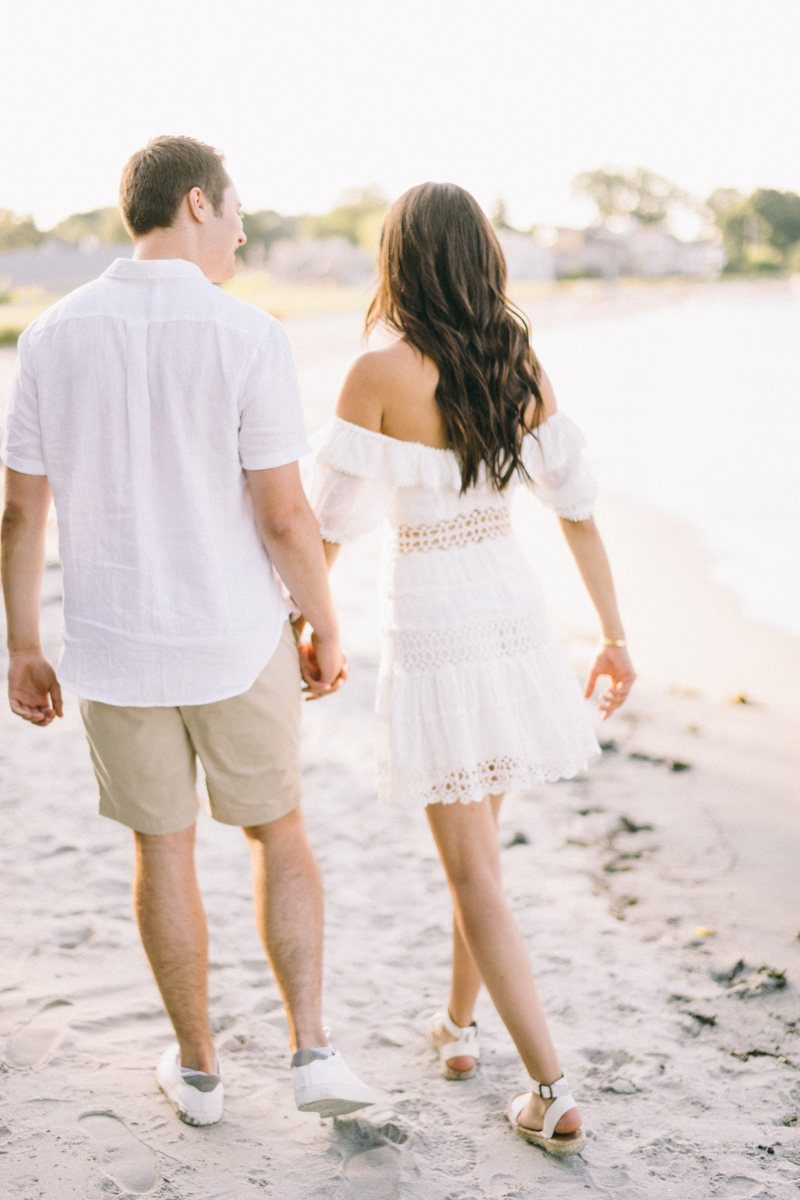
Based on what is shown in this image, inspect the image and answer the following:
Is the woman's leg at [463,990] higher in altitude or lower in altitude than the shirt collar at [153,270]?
lower

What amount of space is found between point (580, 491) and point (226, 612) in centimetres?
79

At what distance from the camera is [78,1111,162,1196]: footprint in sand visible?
175 cm

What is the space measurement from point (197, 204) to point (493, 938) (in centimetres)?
147

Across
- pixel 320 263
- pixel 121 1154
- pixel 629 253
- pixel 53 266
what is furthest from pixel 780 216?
pixel 121 1154

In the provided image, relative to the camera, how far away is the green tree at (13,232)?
75.8 meters

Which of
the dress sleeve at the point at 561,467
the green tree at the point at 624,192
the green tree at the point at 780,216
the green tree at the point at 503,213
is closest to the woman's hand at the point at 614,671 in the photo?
the dress sleeve at the point at 561,467

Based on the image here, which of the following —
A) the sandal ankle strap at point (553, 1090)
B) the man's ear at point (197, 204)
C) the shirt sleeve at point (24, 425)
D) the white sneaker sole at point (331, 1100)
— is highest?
the man's ear at point (197, 204)

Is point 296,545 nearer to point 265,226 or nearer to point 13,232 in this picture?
point 13,232

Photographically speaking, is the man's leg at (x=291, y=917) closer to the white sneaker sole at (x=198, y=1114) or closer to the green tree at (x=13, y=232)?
the white sneaker sole at (x=198, y=1114)

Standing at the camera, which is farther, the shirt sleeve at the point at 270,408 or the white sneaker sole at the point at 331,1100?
the white sneaker sole at the point at 331,1100

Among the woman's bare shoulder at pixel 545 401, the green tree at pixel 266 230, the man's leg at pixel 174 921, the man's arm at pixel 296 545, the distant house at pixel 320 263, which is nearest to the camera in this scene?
the man's arm at pixel 296 545

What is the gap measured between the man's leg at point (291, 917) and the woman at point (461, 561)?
223mm

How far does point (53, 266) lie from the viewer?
62.3 meters

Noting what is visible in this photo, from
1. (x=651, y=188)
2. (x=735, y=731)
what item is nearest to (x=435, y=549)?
(x=735, y=731)
